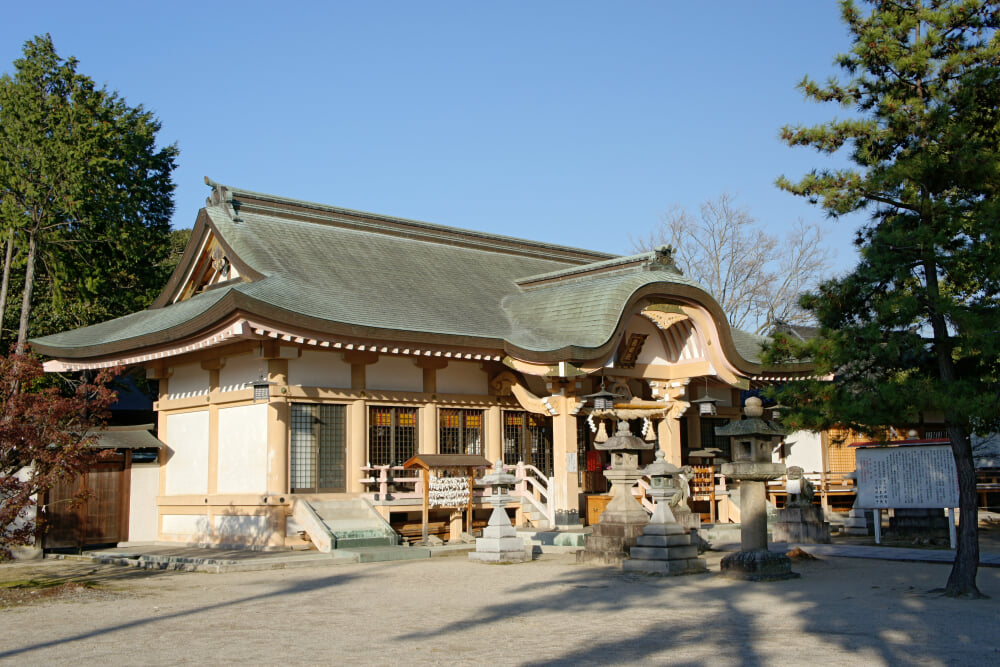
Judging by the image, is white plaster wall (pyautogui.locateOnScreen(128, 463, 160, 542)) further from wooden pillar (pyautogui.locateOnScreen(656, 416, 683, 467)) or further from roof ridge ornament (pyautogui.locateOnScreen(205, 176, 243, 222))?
wooden pillar (pyautogui.locateOnScreen(656, 416, 683, 467))

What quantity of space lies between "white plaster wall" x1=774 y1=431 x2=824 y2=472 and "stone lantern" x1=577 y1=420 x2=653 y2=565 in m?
13.6

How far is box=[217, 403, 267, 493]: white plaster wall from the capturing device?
1925cm

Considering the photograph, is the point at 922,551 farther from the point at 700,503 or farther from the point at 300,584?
the point at 300,584

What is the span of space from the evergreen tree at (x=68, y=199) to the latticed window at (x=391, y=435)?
1147 centimetres

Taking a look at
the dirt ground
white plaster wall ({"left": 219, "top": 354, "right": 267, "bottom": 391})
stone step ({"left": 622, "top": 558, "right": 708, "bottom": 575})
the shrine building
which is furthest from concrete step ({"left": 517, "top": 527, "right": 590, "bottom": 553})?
white plaster wall ({"left": 219, "top": 354, "right": 267, "bottom": 391})

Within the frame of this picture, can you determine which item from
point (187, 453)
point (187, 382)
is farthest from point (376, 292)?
point (187, 453)

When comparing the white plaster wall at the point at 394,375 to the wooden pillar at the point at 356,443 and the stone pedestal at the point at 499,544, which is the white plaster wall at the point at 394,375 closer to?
the wooden pillar at the point at 356,443

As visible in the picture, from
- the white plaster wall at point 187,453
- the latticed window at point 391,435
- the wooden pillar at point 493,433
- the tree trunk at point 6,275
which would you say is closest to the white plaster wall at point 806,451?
the wooden pillar at point 493,433

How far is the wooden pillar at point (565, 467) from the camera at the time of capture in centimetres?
2064

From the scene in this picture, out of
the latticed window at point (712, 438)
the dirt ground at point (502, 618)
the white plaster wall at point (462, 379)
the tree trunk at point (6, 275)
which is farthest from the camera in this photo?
the latticed window at point (712, 438)

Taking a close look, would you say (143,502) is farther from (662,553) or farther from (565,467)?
(662,553)

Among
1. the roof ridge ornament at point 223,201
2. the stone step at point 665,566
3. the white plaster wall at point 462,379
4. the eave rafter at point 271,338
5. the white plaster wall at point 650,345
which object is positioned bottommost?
the stone step at point 665,566

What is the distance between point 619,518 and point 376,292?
27.8ft

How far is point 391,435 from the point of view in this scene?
20812mm
